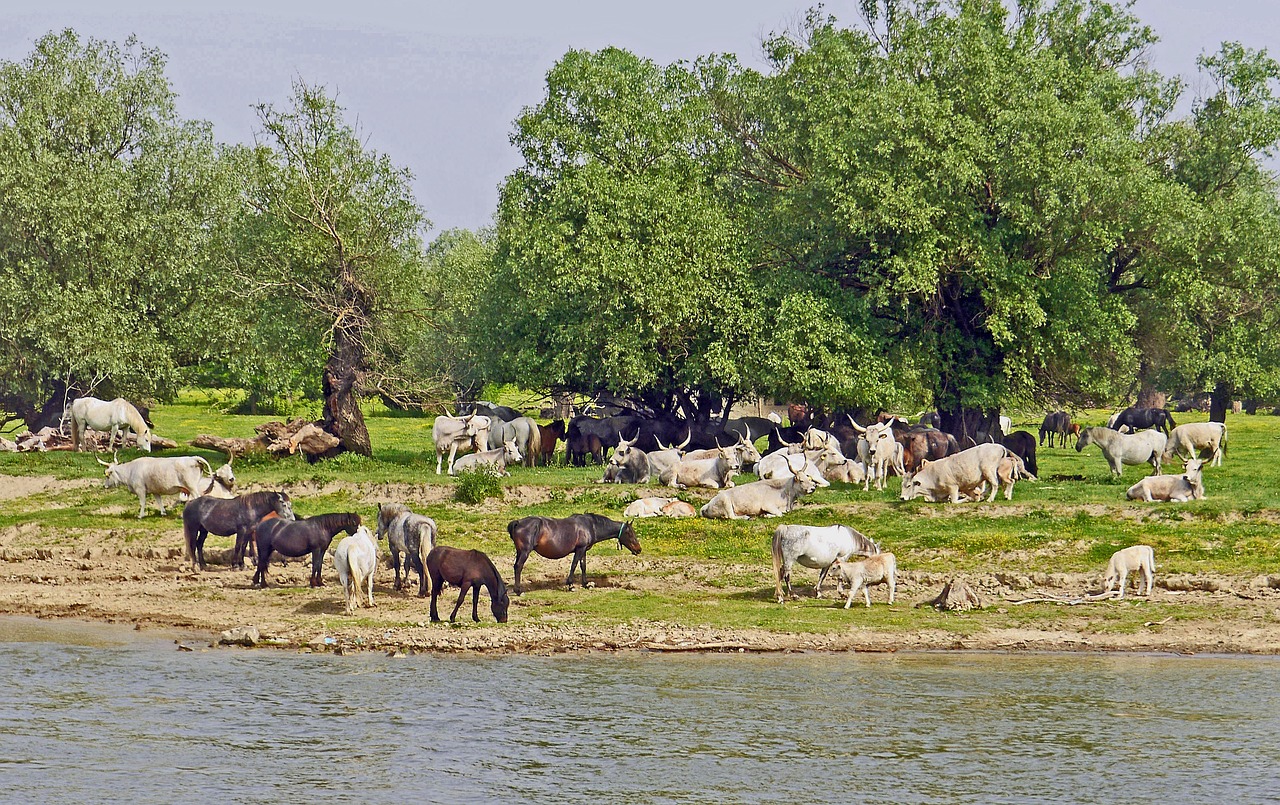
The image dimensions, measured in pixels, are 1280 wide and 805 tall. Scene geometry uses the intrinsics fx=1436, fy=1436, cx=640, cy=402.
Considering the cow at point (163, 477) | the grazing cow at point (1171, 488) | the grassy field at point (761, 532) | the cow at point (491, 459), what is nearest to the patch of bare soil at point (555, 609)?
the grassy field at point (761, 532)

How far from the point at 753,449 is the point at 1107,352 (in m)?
10.00

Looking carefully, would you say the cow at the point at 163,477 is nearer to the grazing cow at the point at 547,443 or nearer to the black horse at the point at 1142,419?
the grazing cow at the point at 547,443

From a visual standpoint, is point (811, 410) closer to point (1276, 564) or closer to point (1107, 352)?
point (1107, 352)

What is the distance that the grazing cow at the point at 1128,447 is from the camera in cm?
3234

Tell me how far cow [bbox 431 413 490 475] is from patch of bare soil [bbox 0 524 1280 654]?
36.5 feet

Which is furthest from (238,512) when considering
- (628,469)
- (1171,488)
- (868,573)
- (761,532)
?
(1171,488)

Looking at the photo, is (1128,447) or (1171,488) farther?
(1128,447)

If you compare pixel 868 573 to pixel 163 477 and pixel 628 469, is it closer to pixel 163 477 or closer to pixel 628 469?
pixel 628 469

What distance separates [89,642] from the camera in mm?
19578

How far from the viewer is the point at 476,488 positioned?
29.4 m

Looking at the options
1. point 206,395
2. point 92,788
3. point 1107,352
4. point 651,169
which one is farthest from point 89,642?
point 206,395

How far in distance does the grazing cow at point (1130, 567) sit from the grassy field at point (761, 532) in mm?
576

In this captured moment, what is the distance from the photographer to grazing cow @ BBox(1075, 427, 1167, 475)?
106 feet

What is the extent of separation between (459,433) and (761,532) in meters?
12.8
